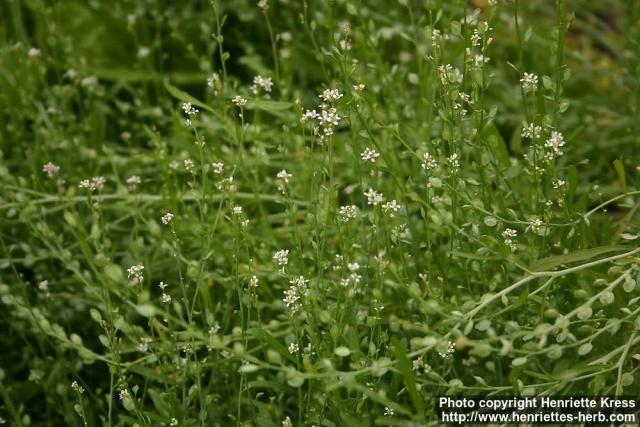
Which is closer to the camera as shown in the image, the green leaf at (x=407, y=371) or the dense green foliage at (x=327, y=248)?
the green leaf at (x=407, y=371)

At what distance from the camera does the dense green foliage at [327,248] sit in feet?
4.66

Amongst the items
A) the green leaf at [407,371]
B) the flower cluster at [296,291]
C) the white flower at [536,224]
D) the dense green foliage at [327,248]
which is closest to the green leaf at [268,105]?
the dense green foliage at [327,248]

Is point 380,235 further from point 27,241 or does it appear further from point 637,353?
point 27,241

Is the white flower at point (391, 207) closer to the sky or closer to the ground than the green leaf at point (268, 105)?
closer to the ground

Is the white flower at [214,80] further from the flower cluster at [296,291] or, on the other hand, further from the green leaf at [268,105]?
the flower cluster at [296,291]

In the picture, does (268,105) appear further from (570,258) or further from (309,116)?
(570,258)

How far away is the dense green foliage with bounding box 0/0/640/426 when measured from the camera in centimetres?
142

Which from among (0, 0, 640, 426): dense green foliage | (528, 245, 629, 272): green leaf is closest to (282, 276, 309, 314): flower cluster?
(0, 0, 640, 426): dense green foliage

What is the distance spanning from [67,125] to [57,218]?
0.53m

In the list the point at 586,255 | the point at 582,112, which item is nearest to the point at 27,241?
the point at 586,255

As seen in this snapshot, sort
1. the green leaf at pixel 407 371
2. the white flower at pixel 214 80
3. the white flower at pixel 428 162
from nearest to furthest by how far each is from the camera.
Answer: the green leaf at pixel 407 371 → the white flower at pixel 428 162 → the white flower at pixel 214 80

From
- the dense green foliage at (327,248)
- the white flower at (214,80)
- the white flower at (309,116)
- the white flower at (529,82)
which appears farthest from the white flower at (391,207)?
the white flower at (214,80)

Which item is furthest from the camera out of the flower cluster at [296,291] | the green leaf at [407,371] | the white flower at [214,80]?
the white flower at [214,80]

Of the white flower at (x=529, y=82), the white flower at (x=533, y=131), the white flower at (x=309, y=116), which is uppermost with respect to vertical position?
the white flower at (x=529, y=82)
